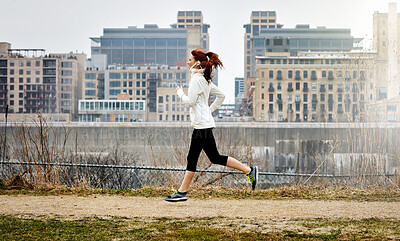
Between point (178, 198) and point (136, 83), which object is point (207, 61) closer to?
point (178, 198)

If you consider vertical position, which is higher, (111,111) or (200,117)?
(111,111)

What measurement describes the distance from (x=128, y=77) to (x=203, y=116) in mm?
110781

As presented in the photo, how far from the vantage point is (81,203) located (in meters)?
6.45

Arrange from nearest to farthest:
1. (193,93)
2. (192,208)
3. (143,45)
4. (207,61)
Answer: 1. (192,208)
2. (193,93)
3. (207,61)
4. (143,45)

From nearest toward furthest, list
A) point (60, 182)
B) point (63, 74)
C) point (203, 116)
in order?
point (203, 116) → point (60, 182) → point (63, 74)

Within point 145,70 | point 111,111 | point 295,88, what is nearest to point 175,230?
point 295,88

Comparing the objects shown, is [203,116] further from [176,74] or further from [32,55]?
[32,55]

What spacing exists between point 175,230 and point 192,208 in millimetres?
1390

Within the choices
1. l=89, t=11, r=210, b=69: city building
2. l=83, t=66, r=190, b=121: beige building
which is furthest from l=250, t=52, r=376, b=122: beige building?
l=89, t=11, r=210, b=69: city building

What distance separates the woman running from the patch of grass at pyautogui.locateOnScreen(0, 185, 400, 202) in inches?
38.1

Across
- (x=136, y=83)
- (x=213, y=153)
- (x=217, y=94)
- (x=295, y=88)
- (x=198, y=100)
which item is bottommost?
(x=213, y=153)

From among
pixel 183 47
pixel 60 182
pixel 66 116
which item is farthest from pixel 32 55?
pixel 60 182

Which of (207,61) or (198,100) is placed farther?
(207,61)

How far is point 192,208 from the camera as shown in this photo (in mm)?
6031
